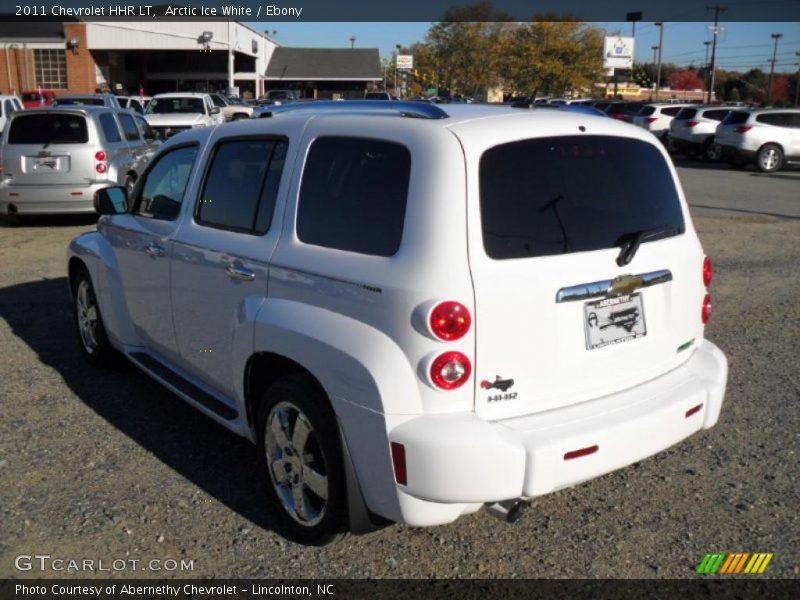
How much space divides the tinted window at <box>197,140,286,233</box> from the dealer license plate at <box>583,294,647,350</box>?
4.99ft

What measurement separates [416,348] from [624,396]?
101cm

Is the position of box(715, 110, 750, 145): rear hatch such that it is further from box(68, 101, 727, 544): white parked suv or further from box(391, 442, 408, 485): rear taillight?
box(391, 442, 408, 485): rear taillight

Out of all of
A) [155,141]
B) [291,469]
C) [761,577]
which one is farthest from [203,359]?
[155,141]

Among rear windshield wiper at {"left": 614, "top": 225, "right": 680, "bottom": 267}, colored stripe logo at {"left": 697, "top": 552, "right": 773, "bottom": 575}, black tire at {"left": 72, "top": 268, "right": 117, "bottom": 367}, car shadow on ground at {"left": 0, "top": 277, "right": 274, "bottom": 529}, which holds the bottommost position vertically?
car shadow on ground at {"left": 0, "top": 277, "right": 274, "bottom": 529}

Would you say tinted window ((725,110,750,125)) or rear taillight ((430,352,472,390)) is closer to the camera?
rear taillight ((430,352,472,390))

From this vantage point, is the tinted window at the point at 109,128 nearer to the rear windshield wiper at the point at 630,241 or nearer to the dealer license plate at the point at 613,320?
the rear windshield wiper at the point at 630,241

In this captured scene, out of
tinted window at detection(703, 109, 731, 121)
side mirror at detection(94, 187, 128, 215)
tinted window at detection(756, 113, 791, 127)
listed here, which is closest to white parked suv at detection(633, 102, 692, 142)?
tinted window at detection(703, 109, 731, 121)

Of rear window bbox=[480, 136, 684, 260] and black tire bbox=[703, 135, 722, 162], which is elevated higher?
rear window bbox=[480, 136, 684, 260]

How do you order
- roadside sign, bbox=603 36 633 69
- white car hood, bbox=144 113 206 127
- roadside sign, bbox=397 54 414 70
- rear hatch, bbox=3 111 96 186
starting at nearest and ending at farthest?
rear hatch, bbox=3 111 96 186
white car hood, bbox=144 113 206 127
roadside sign, bbox=397 54 414 70
roadside sign, bbox=603 36 633 69

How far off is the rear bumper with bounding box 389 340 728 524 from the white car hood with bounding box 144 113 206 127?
1975 cm

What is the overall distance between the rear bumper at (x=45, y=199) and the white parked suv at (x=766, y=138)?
729 inches

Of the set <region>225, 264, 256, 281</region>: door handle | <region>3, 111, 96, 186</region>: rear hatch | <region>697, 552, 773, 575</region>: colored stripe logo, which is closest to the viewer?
<region>697, 552, 773, 575</region>: colored stripe logo
